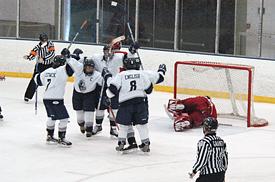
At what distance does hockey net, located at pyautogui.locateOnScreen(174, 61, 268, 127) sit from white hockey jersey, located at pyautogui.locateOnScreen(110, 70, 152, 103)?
7.85ft

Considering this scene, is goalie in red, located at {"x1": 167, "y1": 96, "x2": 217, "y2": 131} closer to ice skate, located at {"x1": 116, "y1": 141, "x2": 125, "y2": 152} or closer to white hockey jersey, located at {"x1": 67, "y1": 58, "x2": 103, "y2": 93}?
white hockey jersey, located at {"x1": 67, "y1": 58, "x2": 103, "y2": 93}

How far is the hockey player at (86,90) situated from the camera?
9.13 metres

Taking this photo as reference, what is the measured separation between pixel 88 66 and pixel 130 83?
2.70 feet

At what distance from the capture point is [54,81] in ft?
29.0

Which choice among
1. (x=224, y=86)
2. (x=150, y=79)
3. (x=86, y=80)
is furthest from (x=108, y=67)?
(x=224, y=86)

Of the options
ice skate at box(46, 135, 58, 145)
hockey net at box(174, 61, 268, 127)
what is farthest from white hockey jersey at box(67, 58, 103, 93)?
hockey net at box(174, 61, 268, 127)

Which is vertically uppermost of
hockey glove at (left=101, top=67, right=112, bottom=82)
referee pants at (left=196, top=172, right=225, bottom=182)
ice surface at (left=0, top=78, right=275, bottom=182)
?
hockey glove at (left=101, top=67, right=112, bottom=82)

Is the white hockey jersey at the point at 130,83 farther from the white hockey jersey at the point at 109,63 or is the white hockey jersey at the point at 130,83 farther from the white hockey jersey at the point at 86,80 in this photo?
the white hockey jersey at the point at 109,63

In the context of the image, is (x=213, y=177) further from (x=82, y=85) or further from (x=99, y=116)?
(x=99, y=116)

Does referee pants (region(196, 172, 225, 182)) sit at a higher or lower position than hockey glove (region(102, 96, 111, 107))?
lower

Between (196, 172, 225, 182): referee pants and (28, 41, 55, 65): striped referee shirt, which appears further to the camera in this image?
(28, 41, 55, 65): striped referee shirt

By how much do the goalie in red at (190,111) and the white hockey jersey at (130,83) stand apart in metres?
1.59

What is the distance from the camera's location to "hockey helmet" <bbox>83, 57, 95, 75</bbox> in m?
9.08

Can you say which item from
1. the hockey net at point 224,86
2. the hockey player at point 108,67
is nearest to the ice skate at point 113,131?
the hockey player at point 108,67
